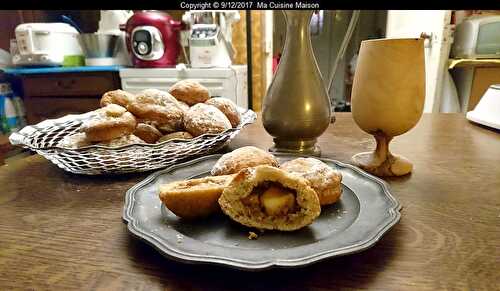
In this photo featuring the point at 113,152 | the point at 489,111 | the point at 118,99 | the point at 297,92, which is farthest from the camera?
the point at 489,111

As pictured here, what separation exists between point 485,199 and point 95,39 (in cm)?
218

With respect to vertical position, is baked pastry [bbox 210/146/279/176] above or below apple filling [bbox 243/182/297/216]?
above

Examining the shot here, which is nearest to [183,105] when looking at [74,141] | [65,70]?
[74,141]

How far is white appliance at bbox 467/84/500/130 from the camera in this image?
3.20 ft

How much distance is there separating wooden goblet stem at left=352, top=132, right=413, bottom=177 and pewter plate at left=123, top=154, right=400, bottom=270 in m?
0.11

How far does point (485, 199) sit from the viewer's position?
518mm

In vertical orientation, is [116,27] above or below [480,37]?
above

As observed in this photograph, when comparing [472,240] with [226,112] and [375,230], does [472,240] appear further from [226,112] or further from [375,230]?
[226,112]

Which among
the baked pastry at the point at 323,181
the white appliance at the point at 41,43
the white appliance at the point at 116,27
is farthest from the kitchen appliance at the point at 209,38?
the baked pastry at the point at 323,181

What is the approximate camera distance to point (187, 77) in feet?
6.48

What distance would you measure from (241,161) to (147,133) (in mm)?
303

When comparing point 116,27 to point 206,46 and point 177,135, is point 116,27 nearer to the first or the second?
point 206,46

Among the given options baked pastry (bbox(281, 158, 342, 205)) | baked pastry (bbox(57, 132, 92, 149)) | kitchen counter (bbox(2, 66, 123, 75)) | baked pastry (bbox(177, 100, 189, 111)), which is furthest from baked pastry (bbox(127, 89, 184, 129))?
kitchen counter (bbox(2, 66, 123, 75))

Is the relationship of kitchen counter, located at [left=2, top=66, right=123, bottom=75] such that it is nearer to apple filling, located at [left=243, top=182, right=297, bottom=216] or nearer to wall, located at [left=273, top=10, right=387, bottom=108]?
apple filling, located at [left=243, top=182, right=297, bottom=216]
